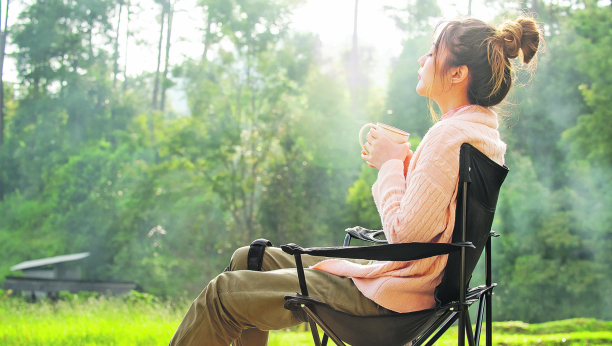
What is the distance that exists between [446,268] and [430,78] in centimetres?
43

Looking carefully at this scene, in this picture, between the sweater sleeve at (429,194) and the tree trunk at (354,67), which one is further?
the tree trunk at (354,67)

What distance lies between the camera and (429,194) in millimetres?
940

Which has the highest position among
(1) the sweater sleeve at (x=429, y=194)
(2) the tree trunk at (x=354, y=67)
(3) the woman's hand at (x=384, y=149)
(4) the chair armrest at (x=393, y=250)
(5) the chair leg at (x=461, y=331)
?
(2) the tree trunk at (x=354, y=67)

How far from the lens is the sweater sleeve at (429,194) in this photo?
3.10 ft

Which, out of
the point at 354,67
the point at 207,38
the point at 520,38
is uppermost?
the point at 207,38

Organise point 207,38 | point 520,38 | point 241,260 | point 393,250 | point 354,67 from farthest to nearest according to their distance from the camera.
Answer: point 354,67, point 207,38, point 241,260, point 520,38, point 393,250

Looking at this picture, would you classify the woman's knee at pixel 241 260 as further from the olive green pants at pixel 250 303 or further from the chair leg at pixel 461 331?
the chair leg at pixel 461 331

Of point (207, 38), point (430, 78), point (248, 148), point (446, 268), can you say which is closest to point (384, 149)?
point (430, 78)

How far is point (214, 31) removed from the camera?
10562mm

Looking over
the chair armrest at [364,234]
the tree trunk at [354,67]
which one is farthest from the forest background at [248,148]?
the chair armrest at [364,234]

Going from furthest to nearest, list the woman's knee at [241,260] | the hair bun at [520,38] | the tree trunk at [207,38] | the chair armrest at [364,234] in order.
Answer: the tree trunk at [207,38] → the chair armrest at [364,234] → the woman's knee at [241,260] → the hair bun at [520,38]

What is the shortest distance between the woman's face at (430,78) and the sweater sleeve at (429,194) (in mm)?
145

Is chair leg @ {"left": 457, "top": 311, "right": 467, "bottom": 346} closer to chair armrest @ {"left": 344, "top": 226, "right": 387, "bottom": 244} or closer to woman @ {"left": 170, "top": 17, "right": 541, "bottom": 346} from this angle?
woman @ {"left": 170, "top": 17, "right": 541, "bottom": 346}

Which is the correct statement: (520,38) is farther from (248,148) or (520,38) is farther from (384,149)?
(248,148)
